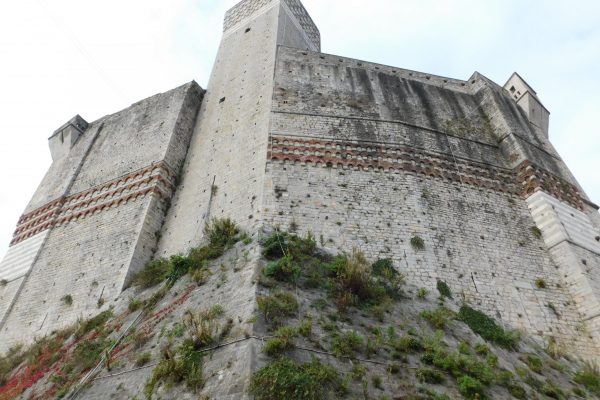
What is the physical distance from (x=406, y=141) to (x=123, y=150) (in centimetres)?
1056

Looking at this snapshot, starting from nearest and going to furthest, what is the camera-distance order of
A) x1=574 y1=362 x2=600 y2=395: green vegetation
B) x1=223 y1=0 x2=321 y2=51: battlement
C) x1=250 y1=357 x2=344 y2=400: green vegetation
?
x1=250 y1=357 x2=344 y2=400: green vegetation
x1=574 y1=362 x2=600 y2=395: green vegetation
x1=223 y1=0 x2=321 y2=51: battlement

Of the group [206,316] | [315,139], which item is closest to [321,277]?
[206,316]

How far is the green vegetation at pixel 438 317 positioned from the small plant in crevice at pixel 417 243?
1.91 metres

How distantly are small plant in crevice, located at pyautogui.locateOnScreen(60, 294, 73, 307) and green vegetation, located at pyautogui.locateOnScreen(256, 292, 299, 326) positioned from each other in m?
7.65

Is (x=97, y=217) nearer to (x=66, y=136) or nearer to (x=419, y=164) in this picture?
(x=66, y=136)

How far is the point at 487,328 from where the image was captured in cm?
927

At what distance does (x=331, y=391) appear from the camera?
559 cm

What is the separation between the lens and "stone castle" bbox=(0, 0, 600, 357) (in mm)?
10852

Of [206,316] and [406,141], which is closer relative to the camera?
[206,316]

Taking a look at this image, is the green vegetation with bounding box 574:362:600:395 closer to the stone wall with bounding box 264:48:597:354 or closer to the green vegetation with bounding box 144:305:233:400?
the stone wall with bounding box 264:48:597:354

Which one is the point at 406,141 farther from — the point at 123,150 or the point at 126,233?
the point at 123,150

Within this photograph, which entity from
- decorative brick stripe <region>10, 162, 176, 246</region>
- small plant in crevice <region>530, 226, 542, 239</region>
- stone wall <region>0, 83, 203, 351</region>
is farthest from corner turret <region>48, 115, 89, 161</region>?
small plant in crevice <region>530, 226, 542, 239</region>

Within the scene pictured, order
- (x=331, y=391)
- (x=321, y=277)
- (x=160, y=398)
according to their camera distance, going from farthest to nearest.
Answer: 1. (x=321, y=277)
2. (x=160, y=398)
3. (x=331, y=391)

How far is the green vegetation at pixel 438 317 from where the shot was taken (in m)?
8.51
